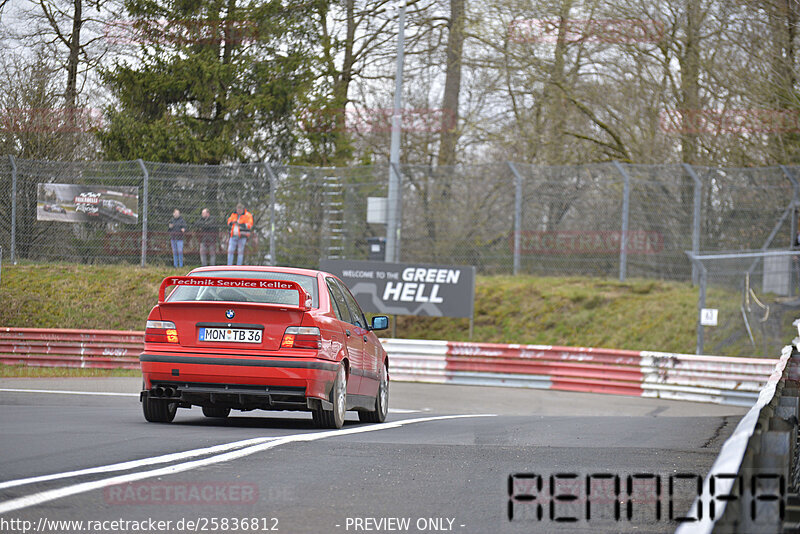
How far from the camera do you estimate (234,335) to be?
9266 millimetres

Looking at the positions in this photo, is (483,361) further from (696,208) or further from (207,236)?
(207,236)

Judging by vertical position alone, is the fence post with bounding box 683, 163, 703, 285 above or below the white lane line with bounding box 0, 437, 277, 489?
above

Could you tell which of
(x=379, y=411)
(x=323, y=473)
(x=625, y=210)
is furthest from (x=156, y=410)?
(x=625, y=210)

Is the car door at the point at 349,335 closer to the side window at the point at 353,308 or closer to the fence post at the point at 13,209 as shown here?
the side window at the point at 353,308

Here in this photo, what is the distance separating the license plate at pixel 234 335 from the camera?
925 cm

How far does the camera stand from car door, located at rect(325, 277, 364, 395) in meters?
10.2

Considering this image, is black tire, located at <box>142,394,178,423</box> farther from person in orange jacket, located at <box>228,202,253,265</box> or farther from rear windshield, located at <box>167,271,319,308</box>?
person in orange jacket, located at <box>228,202,253,265</box>

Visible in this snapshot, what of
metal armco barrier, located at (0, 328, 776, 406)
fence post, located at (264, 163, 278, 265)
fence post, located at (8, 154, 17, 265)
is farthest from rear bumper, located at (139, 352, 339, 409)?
fence post, located at (8, 154, 17, 265)

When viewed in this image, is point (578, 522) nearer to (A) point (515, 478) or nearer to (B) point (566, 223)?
(A) point (515, 478)

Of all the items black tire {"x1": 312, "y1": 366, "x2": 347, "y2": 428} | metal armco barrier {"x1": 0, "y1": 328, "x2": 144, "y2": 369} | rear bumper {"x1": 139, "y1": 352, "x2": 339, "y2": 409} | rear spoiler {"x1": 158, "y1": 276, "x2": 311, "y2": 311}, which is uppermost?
rear spoiler {"x1": 158, "y1": 276, "x2": 311, "y2": 311}

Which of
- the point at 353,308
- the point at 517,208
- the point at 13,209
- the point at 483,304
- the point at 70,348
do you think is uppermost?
the point at 517,208

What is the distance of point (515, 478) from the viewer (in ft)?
21.3

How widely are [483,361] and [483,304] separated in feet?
15.6

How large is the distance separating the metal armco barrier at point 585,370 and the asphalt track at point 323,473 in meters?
8.20
